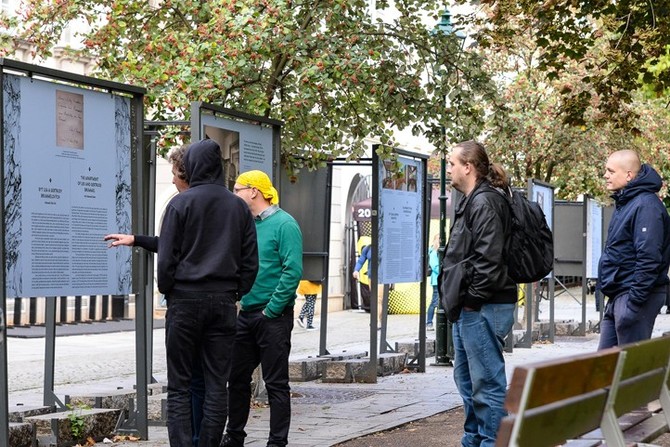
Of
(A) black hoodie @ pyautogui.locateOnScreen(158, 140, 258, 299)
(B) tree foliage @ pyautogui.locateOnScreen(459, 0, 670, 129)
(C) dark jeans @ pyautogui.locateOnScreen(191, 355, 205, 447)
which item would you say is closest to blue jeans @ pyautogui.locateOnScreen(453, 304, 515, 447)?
(A) black hoodie @ pyautogui.locateOnScreen(158, 140, 258, 299)

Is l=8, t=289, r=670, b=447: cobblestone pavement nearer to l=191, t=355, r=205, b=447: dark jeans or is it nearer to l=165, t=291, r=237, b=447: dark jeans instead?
l=191, t=355, r=205, b=447: dark jeans

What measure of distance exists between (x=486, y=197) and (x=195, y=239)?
1.61m

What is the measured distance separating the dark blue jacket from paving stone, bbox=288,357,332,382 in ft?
21.0

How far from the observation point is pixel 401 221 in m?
15.2

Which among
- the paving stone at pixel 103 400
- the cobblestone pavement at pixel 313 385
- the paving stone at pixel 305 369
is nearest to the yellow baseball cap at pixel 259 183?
the cobblestone pavement at pixel 313 385

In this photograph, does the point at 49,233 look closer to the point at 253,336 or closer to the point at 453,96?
the point at 253,336

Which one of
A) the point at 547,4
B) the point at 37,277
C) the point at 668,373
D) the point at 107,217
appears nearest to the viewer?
the point at 668,373

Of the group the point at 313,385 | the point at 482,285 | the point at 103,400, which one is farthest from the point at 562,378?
the point at 313,385

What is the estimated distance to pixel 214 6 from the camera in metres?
12.1

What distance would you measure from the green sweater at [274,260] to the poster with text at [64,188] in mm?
1140

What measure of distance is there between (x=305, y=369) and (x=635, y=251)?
6.75 metres

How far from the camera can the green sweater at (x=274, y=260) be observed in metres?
8.56

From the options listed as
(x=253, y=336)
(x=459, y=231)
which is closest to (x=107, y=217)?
(x=253, y=336)

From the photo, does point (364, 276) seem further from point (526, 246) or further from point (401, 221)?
point (526, 246)
